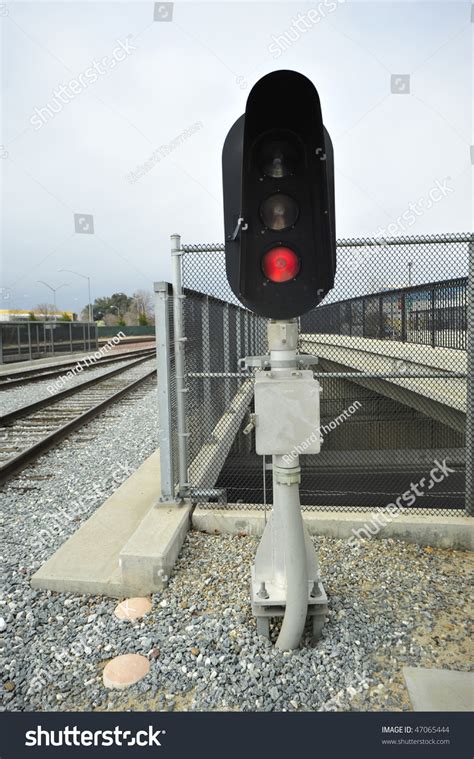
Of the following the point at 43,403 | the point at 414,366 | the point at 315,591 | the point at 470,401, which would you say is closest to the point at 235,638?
the point at 315,591

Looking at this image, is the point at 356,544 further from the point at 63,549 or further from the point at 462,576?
the point at 63,549

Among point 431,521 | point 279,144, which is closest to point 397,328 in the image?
point 431,521

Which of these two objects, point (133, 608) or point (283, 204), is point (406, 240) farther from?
point (133, 608)

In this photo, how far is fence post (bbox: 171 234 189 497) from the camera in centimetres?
452

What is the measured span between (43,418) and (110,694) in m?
8.82

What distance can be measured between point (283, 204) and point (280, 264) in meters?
0.29

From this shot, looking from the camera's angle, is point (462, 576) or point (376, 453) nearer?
point (462, 576)

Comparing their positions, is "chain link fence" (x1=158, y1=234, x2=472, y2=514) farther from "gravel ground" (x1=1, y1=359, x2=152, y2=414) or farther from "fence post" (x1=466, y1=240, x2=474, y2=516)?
"gravel ground" (x1=1, y1=359, x2=152, y2=414)

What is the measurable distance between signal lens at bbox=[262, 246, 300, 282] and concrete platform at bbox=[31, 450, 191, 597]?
7.23ft

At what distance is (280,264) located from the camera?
2.48 meters

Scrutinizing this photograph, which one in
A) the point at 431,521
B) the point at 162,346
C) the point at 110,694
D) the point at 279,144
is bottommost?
the point at 110,694

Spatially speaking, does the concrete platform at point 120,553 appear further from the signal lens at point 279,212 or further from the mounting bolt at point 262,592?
the signal lens at point 279,212

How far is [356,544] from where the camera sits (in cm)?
424

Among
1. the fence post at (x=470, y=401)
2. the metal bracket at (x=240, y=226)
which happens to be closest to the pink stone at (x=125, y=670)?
the metal bracket at (x=240, y=226)
